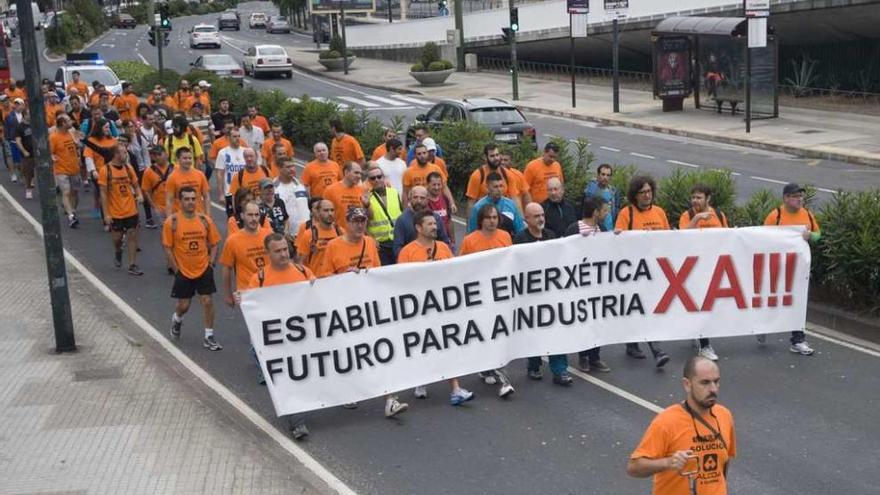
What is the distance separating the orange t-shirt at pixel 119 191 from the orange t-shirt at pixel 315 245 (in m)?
5.51

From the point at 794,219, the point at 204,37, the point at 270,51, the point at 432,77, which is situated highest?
the point at 204,37

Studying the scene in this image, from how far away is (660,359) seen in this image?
11.1 meters

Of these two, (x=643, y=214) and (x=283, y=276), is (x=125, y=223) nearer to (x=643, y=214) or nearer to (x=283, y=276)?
(x=283, y=276)

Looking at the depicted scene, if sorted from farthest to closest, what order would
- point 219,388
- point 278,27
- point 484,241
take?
point 278,27 < point 219,388 < point 484,241

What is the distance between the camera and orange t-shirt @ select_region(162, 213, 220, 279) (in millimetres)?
12203

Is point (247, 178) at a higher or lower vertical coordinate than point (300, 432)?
higher

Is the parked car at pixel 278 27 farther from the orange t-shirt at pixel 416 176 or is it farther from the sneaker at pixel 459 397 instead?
the sneaker at pixel 459 397

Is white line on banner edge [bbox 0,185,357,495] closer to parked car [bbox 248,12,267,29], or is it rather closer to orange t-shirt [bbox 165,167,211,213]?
orange t-shirt [bbox 165,167,211,213]

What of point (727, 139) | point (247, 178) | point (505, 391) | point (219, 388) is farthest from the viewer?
point (727, 139)

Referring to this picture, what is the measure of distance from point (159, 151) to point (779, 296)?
27.7ft

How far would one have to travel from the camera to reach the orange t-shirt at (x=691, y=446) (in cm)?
582

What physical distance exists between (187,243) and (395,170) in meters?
3.39

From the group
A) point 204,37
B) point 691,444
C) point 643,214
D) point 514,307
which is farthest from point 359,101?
point 691,444

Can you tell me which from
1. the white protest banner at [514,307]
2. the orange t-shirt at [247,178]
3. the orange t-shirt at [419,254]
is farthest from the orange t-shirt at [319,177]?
the white protest banner at [514,307]
